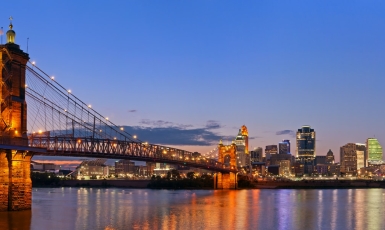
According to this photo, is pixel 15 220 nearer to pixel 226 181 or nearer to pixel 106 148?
pixel 106 148

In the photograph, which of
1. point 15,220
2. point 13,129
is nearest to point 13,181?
point 13,129

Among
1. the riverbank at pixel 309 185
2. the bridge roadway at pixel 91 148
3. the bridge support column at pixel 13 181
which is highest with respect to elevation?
the bridge roadway at pixel 91 148

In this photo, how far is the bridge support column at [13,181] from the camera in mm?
43625

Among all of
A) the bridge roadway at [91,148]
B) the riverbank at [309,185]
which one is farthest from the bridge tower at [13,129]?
the riverbank at [309,185]

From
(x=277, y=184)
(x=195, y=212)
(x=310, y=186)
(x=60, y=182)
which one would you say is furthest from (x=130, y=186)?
(x=195, y=212)

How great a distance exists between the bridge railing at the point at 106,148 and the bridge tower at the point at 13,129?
475cm

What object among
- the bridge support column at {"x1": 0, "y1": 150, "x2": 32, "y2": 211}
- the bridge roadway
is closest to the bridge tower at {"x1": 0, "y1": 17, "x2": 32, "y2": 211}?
the bridge support column at {"x1": 0, "y1": 150, "x2": 32, "y2": 211}

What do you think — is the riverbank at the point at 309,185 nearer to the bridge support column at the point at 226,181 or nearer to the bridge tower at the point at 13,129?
the bridge support column at the point at 226,181

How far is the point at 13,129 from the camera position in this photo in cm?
4459

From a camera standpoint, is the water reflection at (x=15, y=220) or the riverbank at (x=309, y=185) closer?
the water reflection at (x=15, y=220)

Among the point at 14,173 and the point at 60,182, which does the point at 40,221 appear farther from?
the point at 60,182

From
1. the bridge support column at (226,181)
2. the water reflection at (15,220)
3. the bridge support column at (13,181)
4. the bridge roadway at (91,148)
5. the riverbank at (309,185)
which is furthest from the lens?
the riverbank at (309,185)

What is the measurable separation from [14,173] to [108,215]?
980 cm

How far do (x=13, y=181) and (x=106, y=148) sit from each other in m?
31.2
